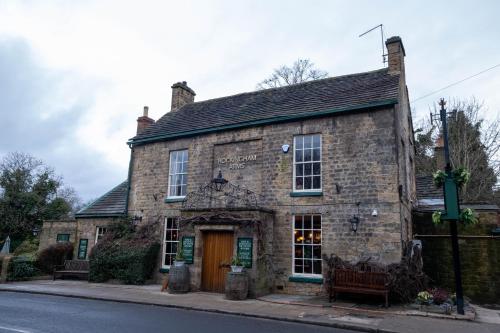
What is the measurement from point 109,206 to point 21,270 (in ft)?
15.3

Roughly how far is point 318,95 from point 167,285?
9573 mm

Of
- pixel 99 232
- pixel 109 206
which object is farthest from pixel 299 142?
pixel 99 232

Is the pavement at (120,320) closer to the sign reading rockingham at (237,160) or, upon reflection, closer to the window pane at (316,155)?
the sign reading rockingham at (237,160)

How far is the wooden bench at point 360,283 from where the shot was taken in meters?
10.8

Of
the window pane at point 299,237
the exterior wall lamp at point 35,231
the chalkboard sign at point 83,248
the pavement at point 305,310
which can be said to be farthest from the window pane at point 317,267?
the exterior wall lamp at point 35,231


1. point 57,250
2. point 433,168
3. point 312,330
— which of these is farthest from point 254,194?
point 433,168

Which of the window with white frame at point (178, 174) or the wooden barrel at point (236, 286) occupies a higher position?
the window with white frame at point (178, 174)

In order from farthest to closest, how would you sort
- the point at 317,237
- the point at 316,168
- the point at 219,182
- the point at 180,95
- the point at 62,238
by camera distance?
the point at 62,238 < the point at 180,95 < the point at 219,182 < the point at 316,168 < the point at 317,237

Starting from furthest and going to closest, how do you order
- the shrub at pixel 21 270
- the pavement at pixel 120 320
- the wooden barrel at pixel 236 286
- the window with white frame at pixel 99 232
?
the window with white frame at pixel 99 232
the shrub at pixel 21 270
the wooden barrel at pixel 236 286
the pavement at pixel 120 320

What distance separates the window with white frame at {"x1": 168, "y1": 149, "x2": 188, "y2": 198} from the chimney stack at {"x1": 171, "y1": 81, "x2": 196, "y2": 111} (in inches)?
177

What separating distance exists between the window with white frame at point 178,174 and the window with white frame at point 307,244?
220 inches

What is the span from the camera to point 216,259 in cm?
1379

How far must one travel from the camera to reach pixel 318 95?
50.7ft

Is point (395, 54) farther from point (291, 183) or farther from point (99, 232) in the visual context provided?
point (99, 232)
